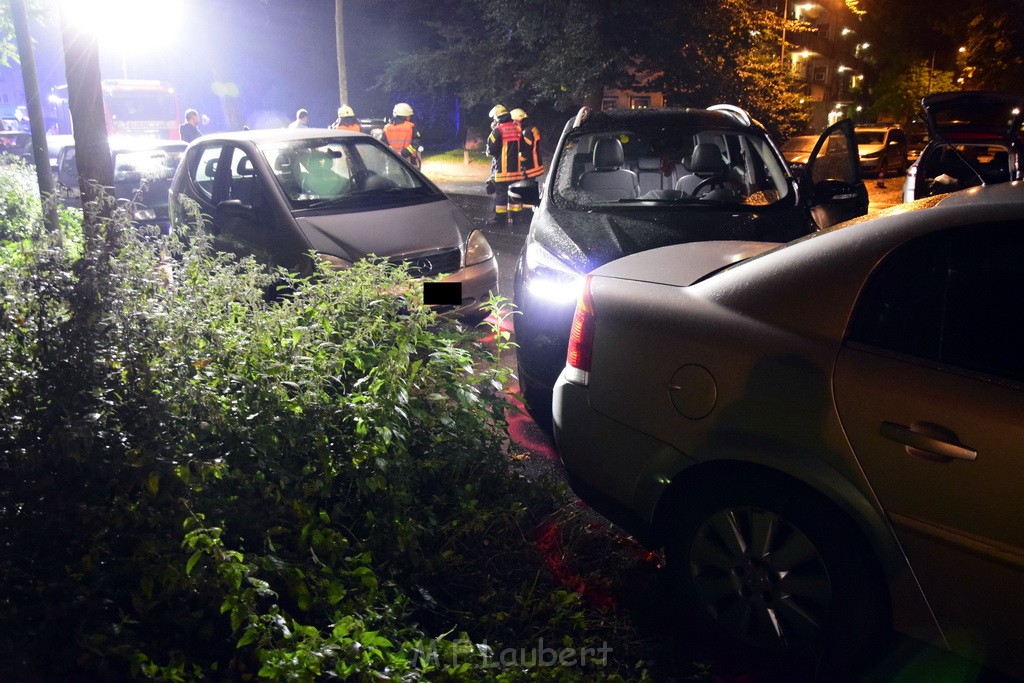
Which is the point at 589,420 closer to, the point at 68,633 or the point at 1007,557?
the point at 1007,557

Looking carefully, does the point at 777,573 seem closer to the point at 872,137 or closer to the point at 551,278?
the point at 551,278

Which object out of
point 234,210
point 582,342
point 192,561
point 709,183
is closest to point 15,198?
point 234,210

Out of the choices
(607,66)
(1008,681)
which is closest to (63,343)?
(1008,681)

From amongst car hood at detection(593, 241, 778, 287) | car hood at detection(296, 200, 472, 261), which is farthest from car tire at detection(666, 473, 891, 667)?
car hood at detection(296, 200, 472, 261)

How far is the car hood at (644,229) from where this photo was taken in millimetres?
5188

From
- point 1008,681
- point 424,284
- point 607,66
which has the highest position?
point 607,66

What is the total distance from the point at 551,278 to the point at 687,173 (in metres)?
2.51

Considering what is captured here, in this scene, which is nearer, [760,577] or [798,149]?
[760,577]

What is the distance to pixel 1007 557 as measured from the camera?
8.18 ft

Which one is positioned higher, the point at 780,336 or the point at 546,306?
the point at 780,336

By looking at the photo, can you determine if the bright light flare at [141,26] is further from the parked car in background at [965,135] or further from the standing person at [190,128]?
the parked car in background at [965,135]

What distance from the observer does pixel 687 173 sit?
7.19 m

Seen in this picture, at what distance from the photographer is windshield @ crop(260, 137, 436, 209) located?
7.63 m

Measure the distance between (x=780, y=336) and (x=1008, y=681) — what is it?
131 cm
